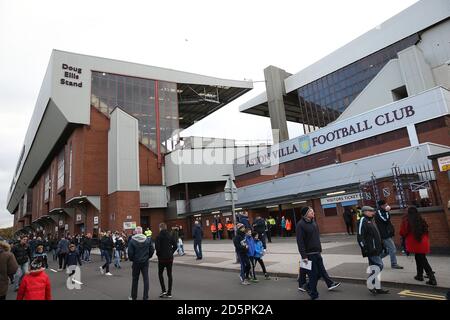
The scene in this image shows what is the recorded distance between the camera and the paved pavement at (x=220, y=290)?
21.5ft

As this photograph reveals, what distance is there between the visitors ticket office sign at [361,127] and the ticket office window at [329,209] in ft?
22.4

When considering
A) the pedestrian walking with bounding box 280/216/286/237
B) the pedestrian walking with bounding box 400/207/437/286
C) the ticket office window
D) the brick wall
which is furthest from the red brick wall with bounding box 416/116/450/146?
the brick wall

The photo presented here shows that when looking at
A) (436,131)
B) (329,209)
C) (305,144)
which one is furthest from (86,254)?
(436,131)

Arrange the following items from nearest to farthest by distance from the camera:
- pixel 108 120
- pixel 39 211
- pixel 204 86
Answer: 1. pixel 108 120
2. pixel 204 86
3. pixel 39 211

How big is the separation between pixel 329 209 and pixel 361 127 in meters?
7.85

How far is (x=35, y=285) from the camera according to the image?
4.59m

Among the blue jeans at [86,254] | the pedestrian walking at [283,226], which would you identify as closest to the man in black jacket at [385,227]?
the pedestrian walking at [283,226]

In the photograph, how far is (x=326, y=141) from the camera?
28.4 meters

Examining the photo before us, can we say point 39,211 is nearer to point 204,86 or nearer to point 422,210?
point 204,86
